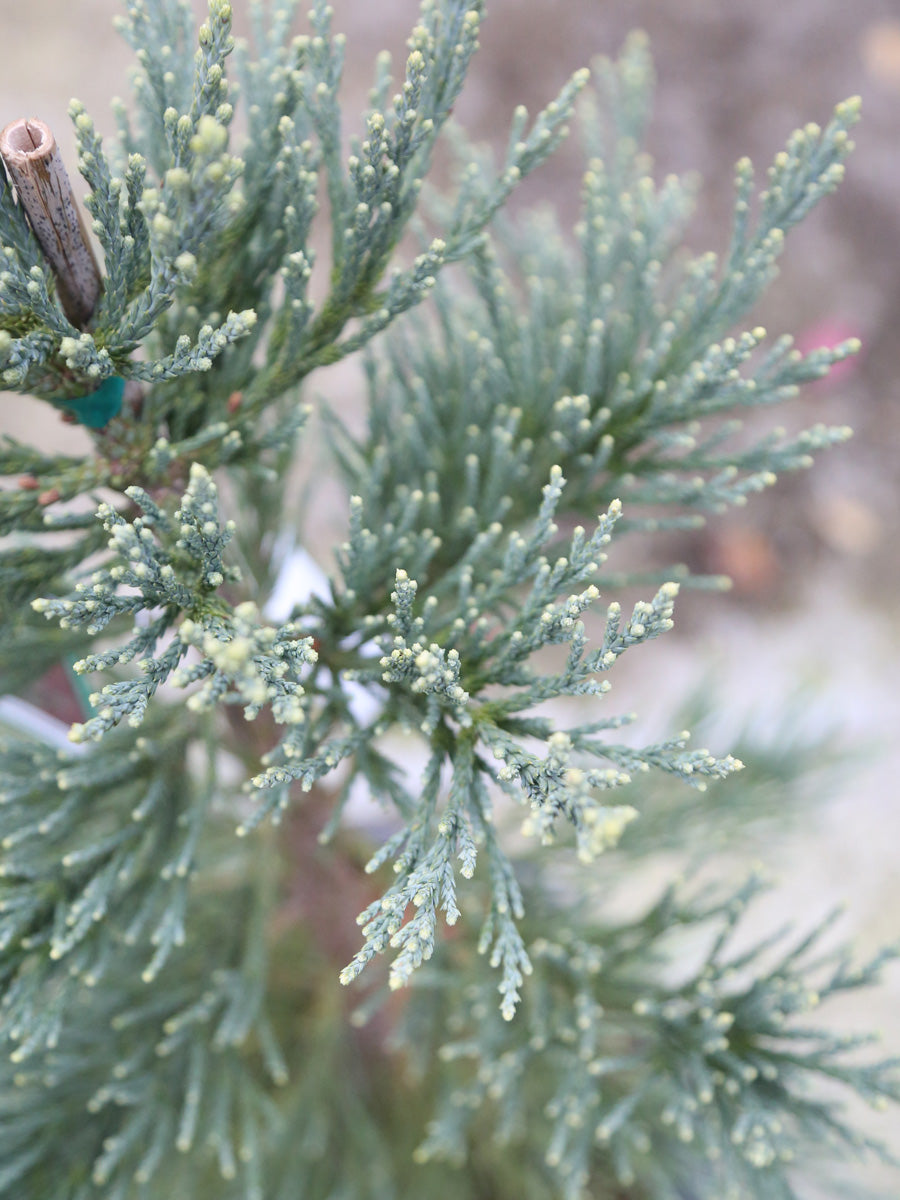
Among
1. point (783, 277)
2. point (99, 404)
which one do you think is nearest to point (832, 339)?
point (783, 277)

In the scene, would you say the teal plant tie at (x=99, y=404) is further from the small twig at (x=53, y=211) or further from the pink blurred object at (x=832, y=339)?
the pink blurred object at (x=832, y=339)

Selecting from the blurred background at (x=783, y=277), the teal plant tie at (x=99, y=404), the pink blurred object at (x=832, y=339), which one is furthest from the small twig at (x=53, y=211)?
the pink blurred object at (x=832, y=339)

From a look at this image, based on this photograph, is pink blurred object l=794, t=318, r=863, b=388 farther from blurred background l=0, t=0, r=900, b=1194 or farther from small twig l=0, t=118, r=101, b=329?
small twig l=0, t=118, r=101, b=329

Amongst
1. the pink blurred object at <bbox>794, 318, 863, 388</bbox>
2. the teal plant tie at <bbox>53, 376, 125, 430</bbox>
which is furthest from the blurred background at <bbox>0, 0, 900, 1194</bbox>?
the teal plant tie at <bbox>53, 376, 125, 430</bbox>

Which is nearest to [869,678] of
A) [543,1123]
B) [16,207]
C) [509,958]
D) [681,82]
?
[543,1123]

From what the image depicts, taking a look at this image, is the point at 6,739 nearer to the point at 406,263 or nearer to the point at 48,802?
the point at 48,802

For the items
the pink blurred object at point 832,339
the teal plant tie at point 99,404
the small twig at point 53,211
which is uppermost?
the pink blurred object at point 832,339
